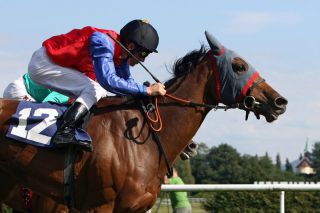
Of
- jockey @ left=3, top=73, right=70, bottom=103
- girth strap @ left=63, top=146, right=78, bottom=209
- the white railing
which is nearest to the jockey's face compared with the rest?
girth strap @ left=63, top=146, right=78, bottom=209

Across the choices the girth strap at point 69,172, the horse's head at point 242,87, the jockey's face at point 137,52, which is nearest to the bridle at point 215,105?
the horse's head at point 242,87

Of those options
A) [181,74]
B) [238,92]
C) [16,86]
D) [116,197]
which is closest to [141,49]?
[181,74]

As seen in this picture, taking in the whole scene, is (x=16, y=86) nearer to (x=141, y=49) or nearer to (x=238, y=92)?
(x=141, y=49)

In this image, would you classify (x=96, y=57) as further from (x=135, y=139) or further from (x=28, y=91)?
(x=28, y=91)

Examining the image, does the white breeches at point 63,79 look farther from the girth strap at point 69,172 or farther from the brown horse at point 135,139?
the girth strap at point 69,172

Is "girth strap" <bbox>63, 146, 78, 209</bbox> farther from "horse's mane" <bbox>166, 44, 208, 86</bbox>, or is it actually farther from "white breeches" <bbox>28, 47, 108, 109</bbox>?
"horse's mane" <bbox>166, 44, 208, 86</bbox>

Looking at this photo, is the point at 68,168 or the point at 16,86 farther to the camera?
the point at 16,86

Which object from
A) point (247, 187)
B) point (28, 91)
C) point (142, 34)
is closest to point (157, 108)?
point (142, 34)

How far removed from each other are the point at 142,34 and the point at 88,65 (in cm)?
51

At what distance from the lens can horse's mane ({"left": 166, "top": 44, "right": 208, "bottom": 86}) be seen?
20.1 feet

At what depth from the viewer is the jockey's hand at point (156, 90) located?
5.85 meters

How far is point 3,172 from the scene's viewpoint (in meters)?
6.30

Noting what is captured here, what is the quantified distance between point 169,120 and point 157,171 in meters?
0.44

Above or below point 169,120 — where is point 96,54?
above
